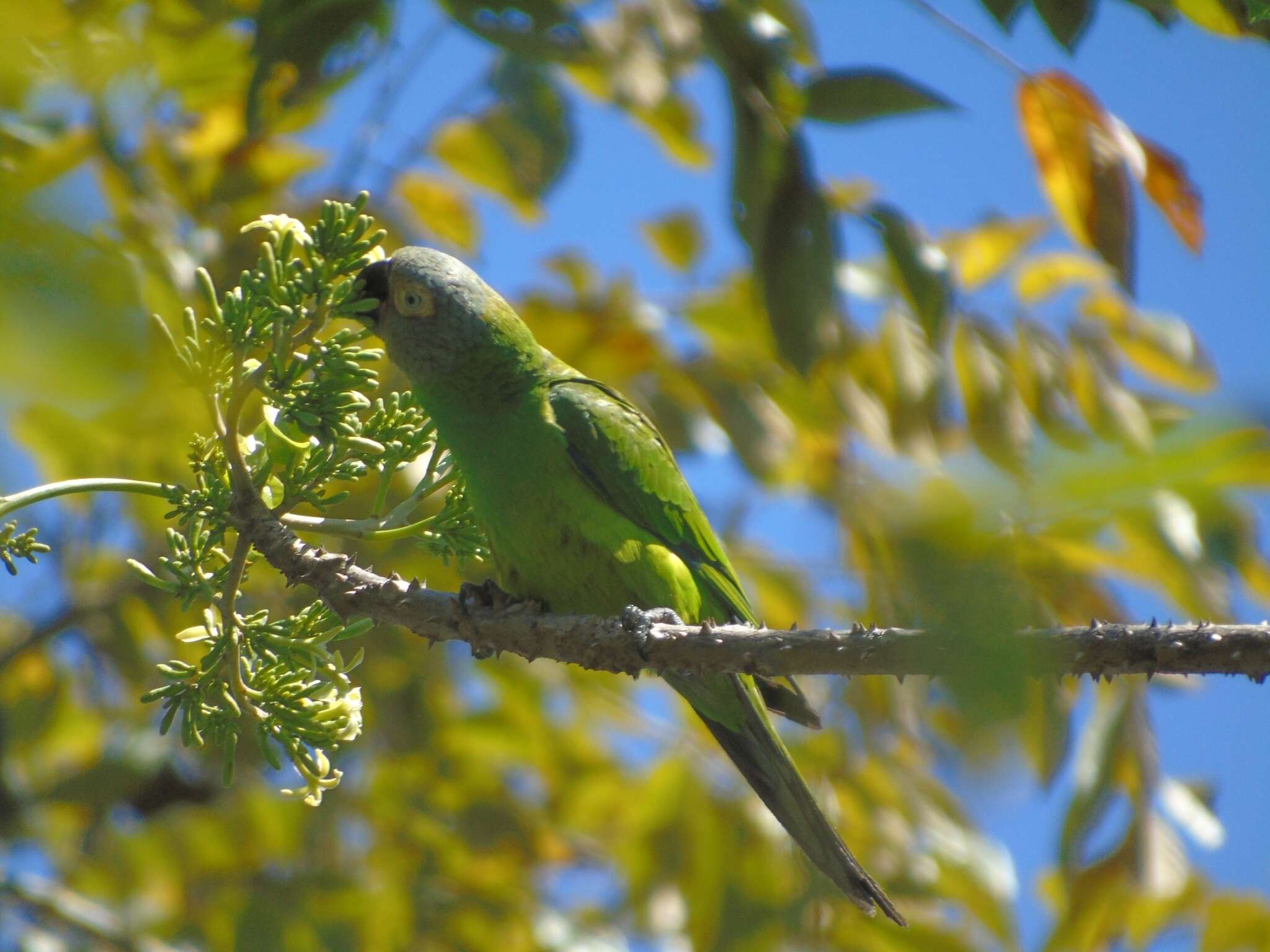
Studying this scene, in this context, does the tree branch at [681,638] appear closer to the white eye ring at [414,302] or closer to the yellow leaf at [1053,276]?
the white eye ring at [414,302]

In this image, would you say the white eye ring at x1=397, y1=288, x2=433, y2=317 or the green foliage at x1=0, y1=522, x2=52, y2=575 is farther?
the white eye ring at x1=397, y1=288, x2=433, y2=317

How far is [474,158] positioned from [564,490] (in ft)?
6.89

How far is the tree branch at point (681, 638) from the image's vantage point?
1.77m

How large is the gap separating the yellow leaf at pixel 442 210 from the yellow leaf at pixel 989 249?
7.00 feet

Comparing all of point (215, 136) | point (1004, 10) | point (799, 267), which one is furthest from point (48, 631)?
point (1004, 10)

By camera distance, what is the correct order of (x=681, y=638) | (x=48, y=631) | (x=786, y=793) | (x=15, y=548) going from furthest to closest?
1. (x=48, y=631)
2. (x=786, y=793)
3. (x=681, y=638)
4. (x=15, y=548)

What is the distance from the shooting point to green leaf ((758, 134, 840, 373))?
298cm

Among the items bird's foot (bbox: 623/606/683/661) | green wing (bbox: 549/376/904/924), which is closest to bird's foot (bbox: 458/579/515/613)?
green wing (bbox: 549/376/904/924)

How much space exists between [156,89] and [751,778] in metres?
3.38

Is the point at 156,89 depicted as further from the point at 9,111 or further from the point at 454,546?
the point at 454,546

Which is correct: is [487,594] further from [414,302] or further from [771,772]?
[771,772]

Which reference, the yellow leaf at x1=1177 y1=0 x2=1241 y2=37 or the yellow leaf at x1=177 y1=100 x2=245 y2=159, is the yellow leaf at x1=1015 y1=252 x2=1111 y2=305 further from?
the yellow leaf at x1=177 y1=100 x2=245 y2=159

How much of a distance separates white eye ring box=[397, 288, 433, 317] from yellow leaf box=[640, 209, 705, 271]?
2.46 metres

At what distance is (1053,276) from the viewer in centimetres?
477
